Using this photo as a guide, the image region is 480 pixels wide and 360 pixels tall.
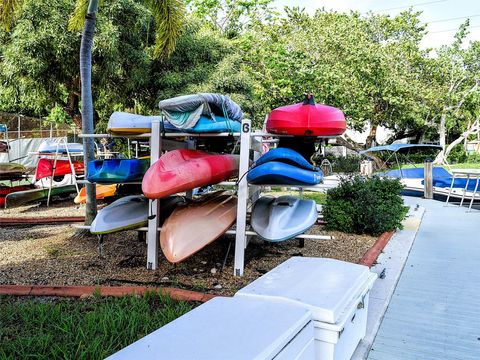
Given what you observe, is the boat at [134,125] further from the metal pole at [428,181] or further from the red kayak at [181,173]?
the metal pole at [428,181]

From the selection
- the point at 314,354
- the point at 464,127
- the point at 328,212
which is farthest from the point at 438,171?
the point at 464,127

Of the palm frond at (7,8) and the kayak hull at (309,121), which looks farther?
the palm frond at (7,8)

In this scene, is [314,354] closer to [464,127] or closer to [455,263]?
[455,263]

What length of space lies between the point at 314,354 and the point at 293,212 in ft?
9.05

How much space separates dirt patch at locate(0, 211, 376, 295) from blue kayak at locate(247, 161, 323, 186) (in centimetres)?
106

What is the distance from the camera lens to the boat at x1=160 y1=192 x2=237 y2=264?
4277mm

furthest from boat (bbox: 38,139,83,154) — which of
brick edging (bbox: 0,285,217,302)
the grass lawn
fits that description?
the grass lawn

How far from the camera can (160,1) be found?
23.0ft

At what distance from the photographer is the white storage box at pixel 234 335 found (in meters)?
1.60

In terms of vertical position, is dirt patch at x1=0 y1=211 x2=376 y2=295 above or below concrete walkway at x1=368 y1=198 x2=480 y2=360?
below

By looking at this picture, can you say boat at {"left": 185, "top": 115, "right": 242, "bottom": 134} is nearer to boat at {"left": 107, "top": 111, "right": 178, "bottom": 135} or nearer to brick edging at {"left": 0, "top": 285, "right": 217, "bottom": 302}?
boat at {"left": 107, "top": 111, "right": 178, "bottom": 135}

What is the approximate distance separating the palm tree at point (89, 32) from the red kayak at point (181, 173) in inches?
79.2

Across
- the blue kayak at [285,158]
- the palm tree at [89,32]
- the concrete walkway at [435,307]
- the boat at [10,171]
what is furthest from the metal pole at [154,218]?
the boat at [10,171]

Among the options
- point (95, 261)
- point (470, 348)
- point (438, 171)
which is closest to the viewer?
point (470, 348)
